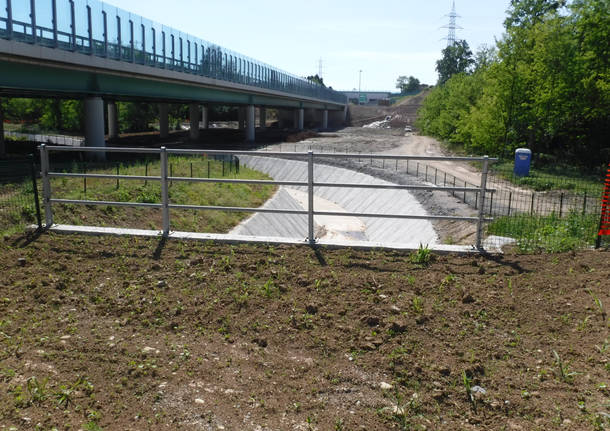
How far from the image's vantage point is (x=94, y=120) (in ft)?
99.0

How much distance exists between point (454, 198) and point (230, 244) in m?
21.6

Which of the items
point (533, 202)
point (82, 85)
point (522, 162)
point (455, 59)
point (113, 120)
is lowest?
point (533, 202)

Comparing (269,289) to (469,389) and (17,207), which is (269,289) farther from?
(17,207)

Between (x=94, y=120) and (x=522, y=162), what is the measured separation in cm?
2620

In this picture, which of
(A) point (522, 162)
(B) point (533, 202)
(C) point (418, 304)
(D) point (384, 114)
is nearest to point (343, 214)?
(C) point (418, 304)

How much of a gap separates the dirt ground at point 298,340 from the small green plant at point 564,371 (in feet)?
0.06

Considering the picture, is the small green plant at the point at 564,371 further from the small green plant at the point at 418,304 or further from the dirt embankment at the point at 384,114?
the dirt embankment at the point at 384,114

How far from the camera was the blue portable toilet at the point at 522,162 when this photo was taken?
1222 inches

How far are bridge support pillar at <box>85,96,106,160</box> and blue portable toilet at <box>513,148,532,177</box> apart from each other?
25470mm

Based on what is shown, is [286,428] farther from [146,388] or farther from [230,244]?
[230,244]

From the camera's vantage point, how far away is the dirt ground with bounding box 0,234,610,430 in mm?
4191

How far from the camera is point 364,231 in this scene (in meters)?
29.4

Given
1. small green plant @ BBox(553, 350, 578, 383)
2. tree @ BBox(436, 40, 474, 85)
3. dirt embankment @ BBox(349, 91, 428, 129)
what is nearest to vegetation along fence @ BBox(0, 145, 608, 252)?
small green plant @ BBox(553, 350, 578, 383)

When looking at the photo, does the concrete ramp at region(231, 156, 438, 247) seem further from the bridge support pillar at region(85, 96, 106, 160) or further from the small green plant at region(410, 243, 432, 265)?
the bridge support pillar at region(85, 96, 106, 160)
